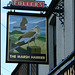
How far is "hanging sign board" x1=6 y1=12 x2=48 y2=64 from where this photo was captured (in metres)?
12.1

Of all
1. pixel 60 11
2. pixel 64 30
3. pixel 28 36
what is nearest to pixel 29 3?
pixel 28 36

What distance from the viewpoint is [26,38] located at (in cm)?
1238

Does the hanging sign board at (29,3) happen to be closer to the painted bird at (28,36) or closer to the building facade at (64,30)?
the building facade at (64,30)

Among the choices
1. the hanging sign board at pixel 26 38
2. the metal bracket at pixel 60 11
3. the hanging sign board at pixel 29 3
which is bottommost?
the hanging sign board at pixel 26 38

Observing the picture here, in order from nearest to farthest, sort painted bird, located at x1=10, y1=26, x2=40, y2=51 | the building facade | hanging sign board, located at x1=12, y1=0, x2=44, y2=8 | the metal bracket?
the building facade < the metal bracket < painted bird, located at x1=10, y1=26, x2=40, y2=51 < hanging sign board, located at x1=12, y1=0, x2=44, y2=8

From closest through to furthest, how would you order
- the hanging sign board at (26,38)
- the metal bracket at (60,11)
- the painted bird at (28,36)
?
the metal bracket at (60,11), the hanging sign board at (26,38), the painted bird at (28,36)

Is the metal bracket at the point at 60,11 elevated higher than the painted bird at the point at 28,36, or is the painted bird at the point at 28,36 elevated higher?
the metal bracket at the point at 60,11

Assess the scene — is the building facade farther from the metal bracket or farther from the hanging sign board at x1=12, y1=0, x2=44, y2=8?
the hanging sign board at x1=12, y1=0, x2=44, y2=8

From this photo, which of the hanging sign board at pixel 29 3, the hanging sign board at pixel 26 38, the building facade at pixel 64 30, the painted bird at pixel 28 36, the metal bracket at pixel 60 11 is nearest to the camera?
the building facade at pixel 64 30

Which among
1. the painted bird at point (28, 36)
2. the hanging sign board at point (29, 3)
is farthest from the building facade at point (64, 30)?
the painted bird at point (28, 36)

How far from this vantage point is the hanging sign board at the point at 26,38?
39.7ft

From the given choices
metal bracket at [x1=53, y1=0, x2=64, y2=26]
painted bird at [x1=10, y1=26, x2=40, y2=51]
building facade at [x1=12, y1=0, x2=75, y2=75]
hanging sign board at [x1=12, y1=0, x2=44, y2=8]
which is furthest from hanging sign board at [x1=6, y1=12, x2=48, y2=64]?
metal bracket at [x1=53, y1=0, x2=64, y2=26]

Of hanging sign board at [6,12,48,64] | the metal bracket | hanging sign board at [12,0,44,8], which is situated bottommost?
hanging sign board at [6,12,48,64]

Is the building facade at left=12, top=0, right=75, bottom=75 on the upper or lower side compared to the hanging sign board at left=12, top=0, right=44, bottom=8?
lower
